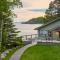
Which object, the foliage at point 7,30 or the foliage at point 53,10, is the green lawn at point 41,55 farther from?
the foliage at point 53,10

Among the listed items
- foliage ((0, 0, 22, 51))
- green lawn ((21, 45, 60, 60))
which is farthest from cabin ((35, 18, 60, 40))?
green lawn ((21, 45, 60, 60))

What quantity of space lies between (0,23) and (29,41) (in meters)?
16.1

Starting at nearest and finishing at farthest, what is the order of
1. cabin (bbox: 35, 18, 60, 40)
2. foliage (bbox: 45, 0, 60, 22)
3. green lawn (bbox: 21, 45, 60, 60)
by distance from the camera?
1. green lawn (bbox: 21, 45, 60, 60)
2. cabin (bbox: 35, 18, 60, 40)
3. foliage (bbox: 45, 0, 60, 22)

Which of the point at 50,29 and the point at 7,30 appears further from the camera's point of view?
the point at 50,29

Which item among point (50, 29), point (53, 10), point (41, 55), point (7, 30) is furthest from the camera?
point (53, 10)

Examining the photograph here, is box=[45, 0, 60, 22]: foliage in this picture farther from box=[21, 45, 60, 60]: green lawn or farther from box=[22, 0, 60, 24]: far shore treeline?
box=[21, 45, 60, 60]: green lawn

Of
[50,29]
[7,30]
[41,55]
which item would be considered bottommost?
[41,55]

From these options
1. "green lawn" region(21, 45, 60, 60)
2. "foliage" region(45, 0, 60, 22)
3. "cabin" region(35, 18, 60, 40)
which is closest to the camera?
"green lawn" region(21, 45, 60, 60)

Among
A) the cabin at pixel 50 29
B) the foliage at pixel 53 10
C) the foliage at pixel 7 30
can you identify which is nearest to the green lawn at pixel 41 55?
the foliage at pixel 7 30

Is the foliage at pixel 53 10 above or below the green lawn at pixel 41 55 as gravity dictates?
above

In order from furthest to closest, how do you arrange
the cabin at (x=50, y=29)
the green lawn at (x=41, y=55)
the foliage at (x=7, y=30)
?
the cabin at (x=50, y=29) → the foliage at (x=7, y=30) → the green lawn at (x=41, y=55)

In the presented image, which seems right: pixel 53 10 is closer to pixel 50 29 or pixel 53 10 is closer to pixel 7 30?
pixel 50 29

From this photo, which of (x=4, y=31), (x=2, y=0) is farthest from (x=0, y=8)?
(x=4, y=31)

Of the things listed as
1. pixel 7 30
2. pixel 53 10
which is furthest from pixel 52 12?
pixel 7 30
